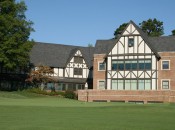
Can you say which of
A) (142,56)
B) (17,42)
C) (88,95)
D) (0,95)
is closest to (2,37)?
(17,42)

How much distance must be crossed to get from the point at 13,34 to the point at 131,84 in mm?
17458

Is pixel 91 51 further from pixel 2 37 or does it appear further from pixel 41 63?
pixel 2 37

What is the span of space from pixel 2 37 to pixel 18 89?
11316mm

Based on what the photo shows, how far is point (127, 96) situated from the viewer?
49781 millimetres

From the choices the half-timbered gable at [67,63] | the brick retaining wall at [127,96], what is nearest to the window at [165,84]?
the brick retaining wall at [127,96]

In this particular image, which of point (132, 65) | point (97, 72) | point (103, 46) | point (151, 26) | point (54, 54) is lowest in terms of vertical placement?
point (97, 72)

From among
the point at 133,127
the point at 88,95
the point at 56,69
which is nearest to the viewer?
the point at 133,127

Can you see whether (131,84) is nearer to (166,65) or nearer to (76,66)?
(166,65)

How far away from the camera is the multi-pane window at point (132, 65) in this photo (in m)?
52.5

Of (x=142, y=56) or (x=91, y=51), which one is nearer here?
(x=142, y=56)

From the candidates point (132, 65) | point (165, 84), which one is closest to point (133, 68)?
point (132, 65)

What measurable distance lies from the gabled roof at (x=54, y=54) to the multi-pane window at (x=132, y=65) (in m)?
12.7

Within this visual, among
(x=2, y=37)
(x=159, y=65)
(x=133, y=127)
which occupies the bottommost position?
(x=133, y=127)

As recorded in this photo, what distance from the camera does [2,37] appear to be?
5175cm
